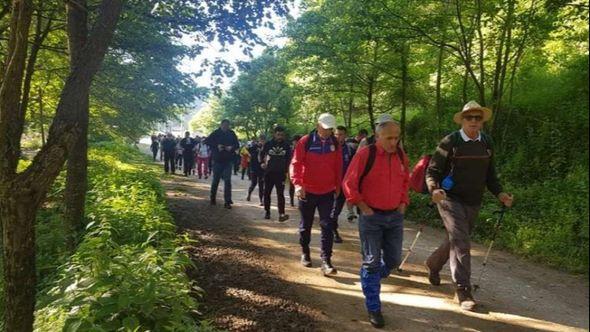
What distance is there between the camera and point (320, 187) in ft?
21.5

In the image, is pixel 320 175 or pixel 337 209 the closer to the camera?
pixel 320 175

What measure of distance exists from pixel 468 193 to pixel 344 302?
186cm

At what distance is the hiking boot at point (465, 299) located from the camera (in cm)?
524

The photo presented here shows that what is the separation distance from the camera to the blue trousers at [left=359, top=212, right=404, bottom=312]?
4.87 m

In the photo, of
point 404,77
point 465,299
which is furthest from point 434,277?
point 404,77

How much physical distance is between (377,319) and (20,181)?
346 centimetres

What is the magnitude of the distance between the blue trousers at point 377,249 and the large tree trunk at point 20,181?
2943 millimetres

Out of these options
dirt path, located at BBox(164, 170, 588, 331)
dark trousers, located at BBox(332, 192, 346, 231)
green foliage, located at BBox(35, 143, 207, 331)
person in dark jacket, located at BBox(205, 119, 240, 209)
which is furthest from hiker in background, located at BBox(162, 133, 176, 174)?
green foliage, located at BBox(35, 143, 207, 331)

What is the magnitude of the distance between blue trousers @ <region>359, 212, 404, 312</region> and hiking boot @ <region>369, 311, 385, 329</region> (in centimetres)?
4

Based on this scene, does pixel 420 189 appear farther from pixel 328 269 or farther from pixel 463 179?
pixel 328 269

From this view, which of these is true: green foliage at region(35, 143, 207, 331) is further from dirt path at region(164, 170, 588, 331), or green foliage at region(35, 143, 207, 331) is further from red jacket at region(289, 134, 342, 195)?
red jacket at region(289, 134, 342, 195)

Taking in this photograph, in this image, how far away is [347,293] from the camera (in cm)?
584

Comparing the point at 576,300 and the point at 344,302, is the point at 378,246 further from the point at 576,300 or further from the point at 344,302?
the point at 576,300

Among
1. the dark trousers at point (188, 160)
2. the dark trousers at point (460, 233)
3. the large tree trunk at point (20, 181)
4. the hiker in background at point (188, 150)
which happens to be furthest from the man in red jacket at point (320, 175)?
the dark trousers at point (188, 160)
